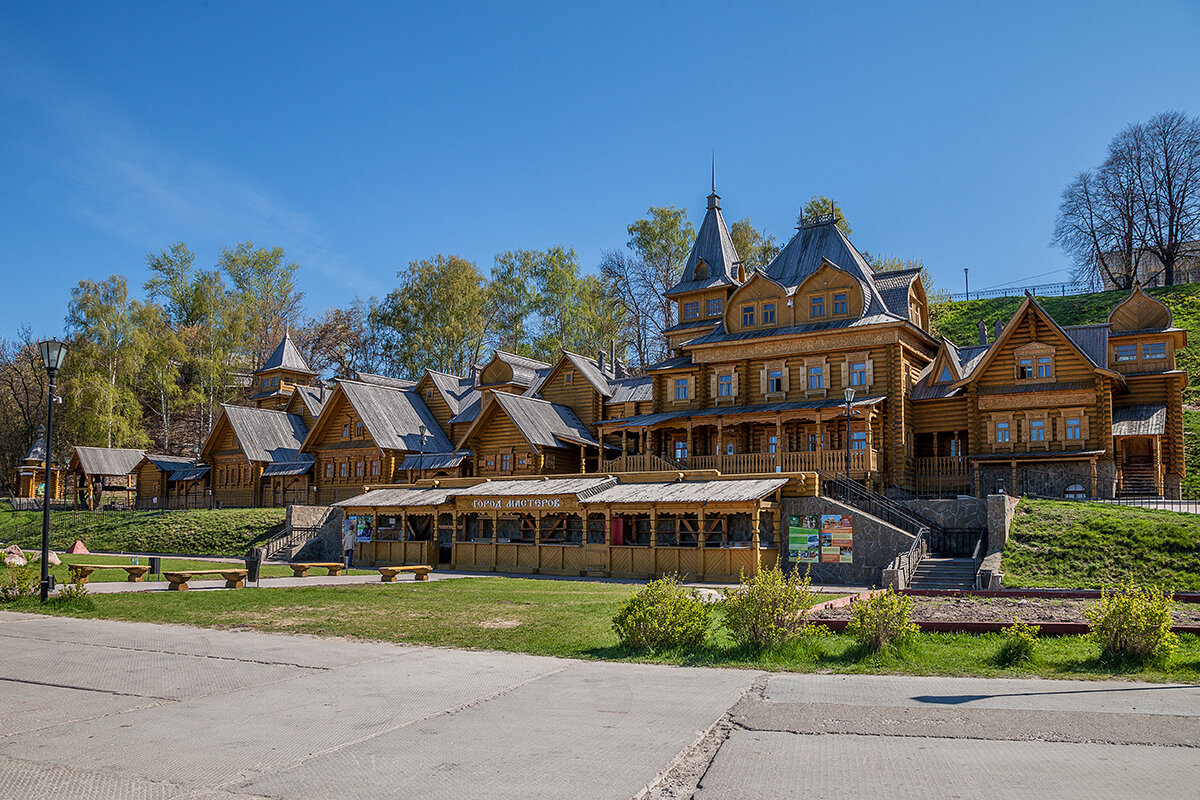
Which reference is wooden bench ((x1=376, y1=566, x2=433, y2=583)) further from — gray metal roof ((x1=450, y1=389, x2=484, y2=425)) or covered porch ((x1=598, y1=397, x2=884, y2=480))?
gray metal roof ((x1=450, y1=389, x2=484, y2=425))

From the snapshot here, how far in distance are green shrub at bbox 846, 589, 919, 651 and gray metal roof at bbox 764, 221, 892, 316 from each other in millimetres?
28570

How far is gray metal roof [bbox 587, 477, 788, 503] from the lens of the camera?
90.1ft

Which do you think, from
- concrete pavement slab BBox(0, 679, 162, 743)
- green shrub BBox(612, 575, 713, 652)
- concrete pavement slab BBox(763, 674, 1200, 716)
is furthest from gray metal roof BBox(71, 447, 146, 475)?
concrete pavement slab BBox(763, 674, 1200, 716)

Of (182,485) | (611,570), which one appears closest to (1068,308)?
(611,570)

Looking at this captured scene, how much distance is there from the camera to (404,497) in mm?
36312

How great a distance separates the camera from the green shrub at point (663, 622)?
13.1 m

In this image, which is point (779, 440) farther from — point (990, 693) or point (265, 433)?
point (265, 433)

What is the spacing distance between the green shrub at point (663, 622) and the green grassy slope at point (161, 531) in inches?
1268

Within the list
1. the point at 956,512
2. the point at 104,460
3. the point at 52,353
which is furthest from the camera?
the point at 104,460

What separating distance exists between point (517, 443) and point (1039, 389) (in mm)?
24029

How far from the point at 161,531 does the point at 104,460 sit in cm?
1977

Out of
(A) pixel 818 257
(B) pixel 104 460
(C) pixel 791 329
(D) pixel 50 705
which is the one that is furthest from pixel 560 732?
(B) pixel 104 460

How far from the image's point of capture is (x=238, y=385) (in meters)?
73.9

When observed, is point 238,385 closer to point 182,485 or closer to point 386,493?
point 182,485
